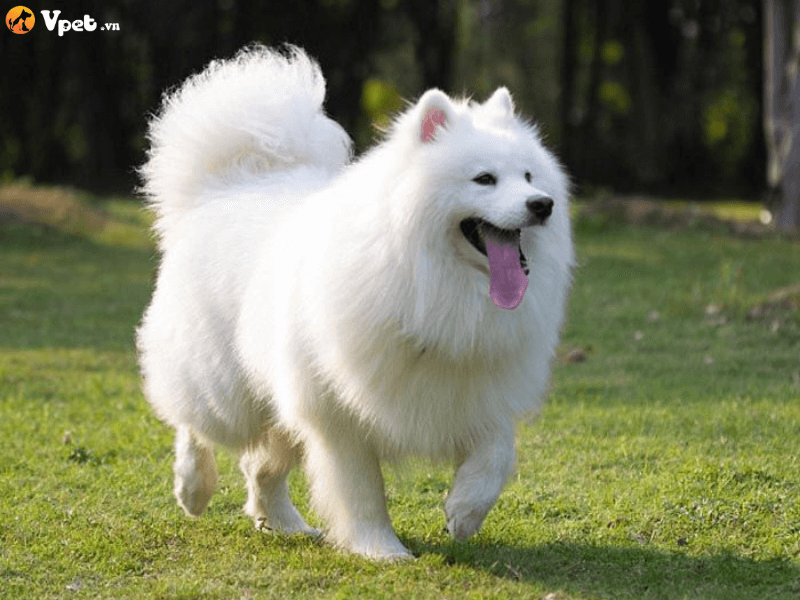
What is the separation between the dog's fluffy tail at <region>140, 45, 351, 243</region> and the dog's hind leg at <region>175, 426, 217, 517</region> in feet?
3.57

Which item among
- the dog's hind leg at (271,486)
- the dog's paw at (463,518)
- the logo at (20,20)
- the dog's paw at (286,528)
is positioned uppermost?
the dog's paw at (463,518)

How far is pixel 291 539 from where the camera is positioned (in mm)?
5172

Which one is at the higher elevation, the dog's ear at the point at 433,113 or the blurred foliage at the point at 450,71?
the dog's ear at the point at 433,113

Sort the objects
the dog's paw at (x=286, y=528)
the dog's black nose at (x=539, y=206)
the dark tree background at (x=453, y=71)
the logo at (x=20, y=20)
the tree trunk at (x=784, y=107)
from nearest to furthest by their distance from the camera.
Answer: the dog's black nose at (x=539, y=206)
the dog's paw at (x=286, y=528)
the tree trunk at (x=784, y=107)
the logo at (x=20, y=20)
the dark tree background at (x=453, y=71)

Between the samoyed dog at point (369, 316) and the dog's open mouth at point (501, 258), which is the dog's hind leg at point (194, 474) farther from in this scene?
the dog's open mouth at point (501, 258)

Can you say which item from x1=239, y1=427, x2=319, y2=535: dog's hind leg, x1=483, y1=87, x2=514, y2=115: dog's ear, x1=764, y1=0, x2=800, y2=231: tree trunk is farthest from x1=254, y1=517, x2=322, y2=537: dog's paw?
x1=764, y1=0, x2=800, y2=231: tree trunk

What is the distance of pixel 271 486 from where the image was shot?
214 inches

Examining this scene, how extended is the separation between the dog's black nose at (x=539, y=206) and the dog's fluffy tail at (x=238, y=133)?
1.79 m

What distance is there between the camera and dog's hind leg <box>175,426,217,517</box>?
5.37 metres

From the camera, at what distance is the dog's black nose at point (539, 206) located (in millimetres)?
4127

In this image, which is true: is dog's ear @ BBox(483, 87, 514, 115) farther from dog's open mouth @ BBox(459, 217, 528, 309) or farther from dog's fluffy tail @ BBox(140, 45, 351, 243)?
dog's fluffy tail @ BBox(140, 45, 351, 243)

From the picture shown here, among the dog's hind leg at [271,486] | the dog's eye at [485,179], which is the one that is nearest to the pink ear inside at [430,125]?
the dog's eye at [485,179]

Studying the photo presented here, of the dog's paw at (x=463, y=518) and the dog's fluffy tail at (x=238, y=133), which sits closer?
the dog's paw at (x=463, y=518)

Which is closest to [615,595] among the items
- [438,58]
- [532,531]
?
[532,531]
